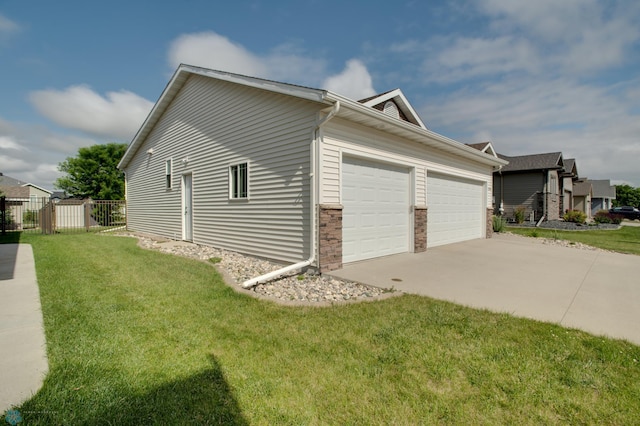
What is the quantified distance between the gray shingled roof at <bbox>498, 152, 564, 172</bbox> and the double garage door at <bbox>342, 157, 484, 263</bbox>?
14718 millimetres

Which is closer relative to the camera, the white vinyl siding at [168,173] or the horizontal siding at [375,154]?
the horizontal siding at [375,154]

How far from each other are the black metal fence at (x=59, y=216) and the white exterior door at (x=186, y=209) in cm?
740

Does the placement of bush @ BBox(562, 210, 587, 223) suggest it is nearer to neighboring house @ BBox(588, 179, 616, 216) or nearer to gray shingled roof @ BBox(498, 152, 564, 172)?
gray shingled roof @ BBox(498, 152, 564, 172)

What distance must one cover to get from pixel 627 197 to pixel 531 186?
197 ft

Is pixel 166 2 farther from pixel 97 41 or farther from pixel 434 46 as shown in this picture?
pixel 434 46

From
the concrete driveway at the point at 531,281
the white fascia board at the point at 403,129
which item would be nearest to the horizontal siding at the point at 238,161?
the white fascia board at the point at 403,129

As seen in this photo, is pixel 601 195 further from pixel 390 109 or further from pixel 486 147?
pixel 390 109

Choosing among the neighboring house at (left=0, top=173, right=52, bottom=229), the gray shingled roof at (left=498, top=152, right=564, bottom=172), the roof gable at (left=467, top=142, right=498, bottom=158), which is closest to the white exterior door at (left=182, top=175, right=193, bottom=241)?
the neighboring house at (left=0, top=173, right=52, bottom=229)

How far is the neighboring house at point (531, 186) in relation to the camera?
68.2 ft

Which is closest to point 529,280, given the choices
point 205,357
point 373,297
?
point 373,297

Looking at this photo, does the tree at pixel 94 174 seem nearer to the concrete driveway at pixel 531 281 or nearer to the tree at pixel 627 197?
the concrete driveway at pixel 531 281

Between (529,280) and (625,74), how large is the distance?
28.3 feet

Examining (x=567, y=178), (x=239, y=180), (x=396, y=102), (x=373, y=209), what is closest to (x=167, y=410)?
(x=373, y=209)

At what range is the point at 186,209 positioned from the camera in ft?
35.2
